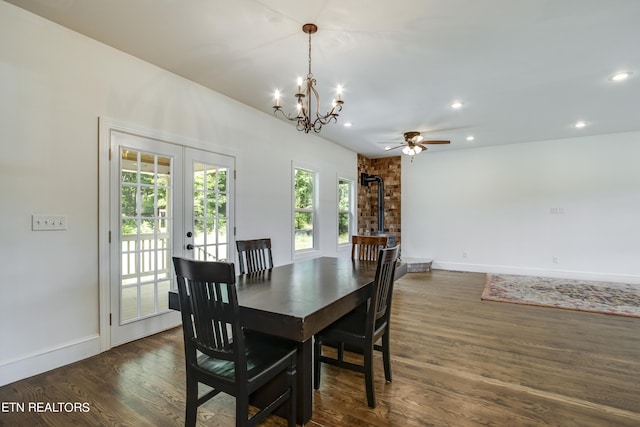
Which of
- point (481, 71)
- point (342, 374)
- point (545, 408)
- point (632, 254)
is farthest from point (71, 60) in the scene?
point (632, 254)

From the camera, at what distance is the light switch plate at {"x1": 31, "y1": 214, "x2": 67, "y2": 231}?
2.34 metres

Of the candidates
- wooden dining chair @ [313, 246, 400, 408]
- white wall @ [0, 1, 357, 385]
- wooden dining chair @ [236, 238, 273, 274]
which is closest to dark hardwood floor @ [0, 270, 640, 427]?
wooden dining chair @ [313, 246, 400, 408]

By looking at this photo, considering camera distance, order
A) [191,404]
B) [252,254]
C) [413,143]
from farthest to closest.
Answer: [413,143]
[252,254]
[191,404]

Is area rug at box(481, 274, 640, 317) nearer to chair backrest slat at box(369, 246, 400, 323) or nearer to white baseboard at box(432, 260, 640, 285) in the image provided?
white baseboard at box(432, 260, 640, 285)

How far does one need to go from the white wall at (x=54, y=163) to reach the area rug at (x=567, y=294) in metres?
4.89

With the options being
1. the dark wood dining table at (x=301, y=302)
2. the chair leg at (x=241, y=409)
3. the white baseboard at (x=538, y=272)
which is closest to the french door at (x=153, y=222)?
the dark wood dining table at (x=301, y=302)

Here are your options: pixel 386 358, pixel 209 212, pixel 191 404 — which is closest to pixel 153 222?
pixel 209 212

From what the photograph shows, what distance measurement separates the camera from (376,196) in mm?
7871

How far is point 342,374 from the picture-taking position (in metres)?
2.38

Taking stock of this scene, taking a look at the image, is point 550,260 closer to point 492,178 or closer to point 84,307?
point 492,178

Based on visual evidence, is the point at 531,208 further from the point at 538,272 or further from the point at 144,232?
the point at 144,232

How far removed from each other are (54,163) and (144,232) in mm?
903

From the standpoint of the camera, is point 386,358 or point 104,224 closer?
point 386,358

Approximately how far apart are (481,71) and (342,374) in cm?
318
